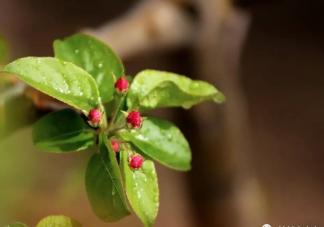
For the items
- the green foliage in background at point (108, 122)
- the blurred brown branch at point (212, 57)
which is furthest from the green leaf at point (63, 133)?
the blurred brown branch at point (212, 57)

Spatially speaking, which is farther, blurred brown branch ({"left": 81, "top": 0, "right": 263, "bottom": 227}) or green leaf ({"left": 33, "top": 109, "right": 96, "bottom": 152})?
blurred brown branch ({"left": 81, "top": 0, "right": 263, "bottom": 227})

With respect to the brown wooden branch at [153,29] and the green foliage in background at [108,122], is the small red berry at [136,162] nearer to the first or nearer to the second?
the green foliage in background at [108,122]

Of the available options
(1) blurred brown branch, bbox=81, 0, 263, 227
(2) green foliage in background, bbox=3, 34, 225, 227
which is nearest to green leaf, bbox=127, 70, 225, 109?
(2) green foliage in background, bbox=3, 34, 225, 227

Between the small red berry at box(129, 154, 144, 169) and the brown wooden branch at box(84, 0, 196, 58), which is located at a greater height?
the small red berry at box(129, 154, 144, 169)

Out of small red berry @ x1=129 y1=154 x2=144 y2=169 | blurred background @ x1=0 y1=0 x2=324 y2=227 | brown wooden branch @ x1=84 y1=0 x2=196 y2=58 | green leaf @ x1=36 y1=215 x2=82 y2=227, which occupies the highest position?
small red berry @ x1=129 y1=154 x2=144 y2=169

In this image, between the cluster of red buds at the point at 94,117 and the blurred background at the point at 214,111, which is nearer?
the cluster of red buds at the point at 94,117

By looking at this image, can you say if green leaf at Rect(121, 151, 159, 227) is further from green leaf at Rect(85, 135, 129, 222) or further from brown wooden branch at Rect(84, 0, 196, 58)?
brown wooden branch at Rect(84, 0, 196, 58)

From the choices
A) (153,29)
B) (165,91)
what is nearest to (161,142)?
(165,91)
